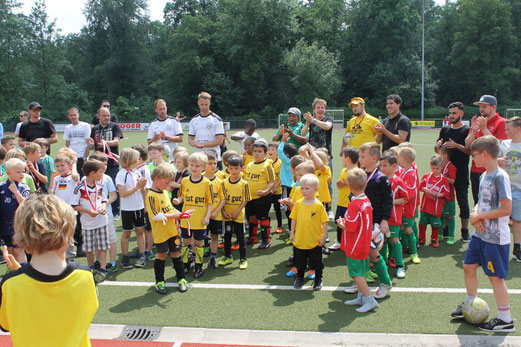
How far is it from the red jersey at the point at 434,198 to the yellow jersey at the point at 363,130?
4.62ft

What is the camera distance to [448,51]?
64.1m

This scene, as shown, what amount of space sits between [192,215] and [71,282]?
3.48 metres

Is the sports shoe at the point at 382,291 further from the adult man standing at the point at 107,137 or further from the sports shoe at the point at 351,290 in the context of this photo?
the adult man standing at the point at 107,137

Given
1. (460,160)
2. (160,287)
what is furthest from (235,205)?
(460,160)

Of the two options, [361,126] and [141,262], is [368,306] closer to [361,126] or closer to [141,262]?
[141,262]

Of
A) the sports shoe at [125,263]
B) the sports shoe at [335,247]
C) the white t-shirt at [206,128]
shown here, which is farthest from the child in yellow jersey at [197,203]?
the sports shoe at [335,247]

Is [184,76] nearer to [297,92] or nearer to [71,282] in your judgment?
[297,92]

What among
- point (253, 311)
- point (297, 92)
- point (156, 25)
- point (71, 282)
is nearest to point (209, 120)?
point (253, 311)

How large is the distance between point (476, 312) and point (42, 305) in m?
4.03

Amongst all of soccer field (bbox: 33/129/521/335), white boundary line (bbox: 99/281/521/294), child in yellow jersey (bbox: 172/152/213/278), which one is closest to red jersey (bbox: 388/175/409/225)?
soccer field (bbox: 33/129/521/335)

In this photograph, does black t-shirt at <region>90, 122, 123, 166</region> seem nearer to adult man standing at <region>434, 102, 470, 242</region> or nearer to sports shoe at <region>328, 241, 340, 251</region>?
sports shoe at <region>328, 241, 340, 251</region>

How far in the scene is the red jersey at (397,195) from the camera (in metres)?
5.68

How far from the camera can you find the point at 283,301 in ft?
16.5

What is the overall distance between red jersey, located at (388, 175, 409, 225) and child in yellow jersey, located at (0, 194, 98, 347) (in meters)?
4.36
